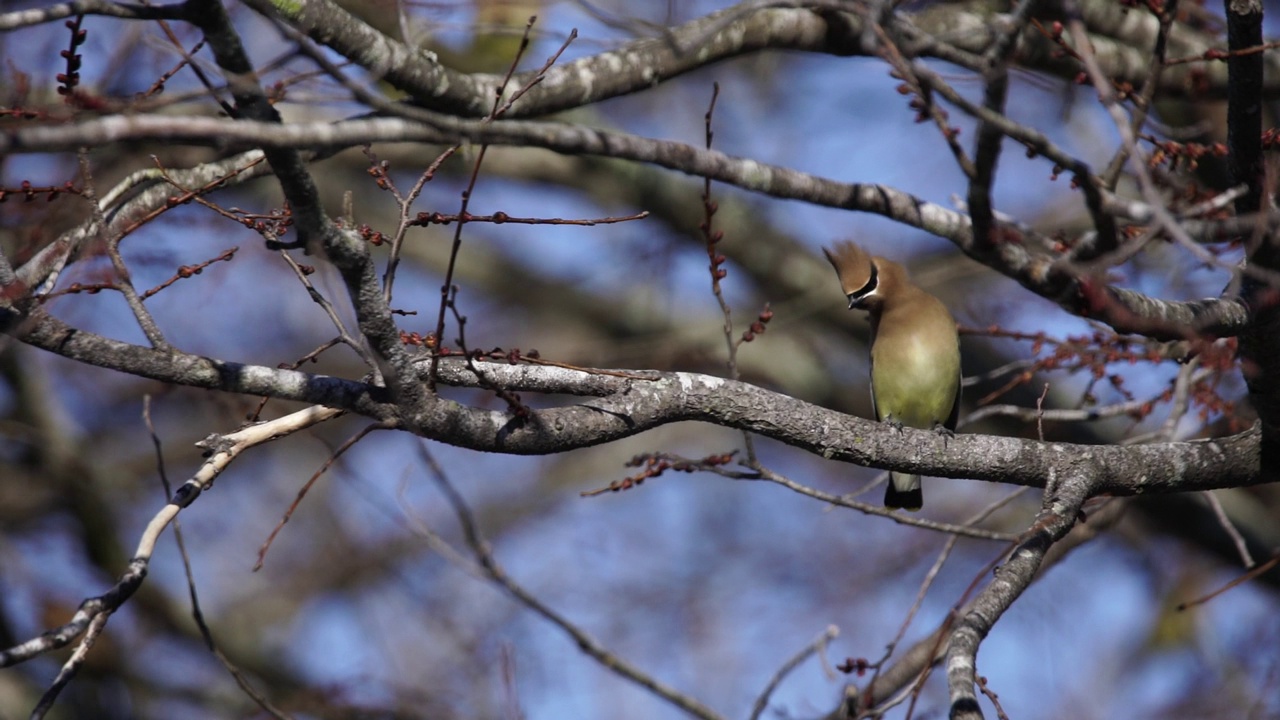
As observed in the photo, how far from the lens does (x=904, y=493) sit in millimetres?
5922

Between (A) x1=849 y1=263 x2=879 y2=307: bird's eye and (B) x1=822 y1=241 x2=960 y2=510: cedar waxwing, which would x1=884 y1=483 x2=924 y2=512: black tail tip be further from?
(A) x1=849 y1=263 x2=879 y2=307: bird's eye

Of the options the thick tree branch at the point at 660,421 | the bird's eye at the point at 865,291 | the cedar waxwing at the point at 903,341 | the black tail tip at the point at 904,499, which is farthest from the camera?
the black tail tip at the point at 904,499

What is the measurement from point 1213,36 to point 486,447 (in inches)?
195

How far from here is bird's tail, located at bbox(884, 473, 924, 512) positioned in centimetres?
588

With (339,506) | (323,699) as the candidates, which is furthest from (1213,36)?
(339,506)

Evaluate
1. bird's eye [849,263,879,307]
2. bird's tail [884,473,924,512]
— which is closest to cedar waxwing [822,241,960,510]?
bird's eye [849,263,879,307]

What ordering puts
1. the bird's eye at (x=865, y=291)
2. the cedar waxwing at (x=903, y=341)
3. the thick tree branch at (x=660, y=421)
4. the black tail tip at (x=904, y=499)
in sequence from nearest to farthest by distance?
the thick tree branch at (x=660, y=421) < the cedar waxwing at (x=903, y=341) < the bird's eye at (x=865, y=291) < the black tail tip at (x=904, y=499)

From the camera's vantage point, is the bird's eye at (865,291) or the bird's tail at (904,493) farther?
the bird's tail at (904,493)

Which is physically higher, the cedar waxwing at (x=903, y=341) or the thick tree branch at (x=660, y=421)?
the cedar waxwing at (x=903, y=341)

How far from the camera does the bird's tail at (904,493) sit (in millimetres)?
5883

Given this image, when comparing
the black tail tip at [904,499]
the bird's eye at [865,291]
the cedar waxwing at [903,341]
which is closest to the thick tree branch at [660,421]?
the cedar waxwing at [903,341]

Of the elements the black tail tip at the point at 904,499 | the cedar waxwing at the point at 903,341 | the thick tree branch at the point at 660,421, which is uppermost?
the cedar waxwing at the point at 903,341

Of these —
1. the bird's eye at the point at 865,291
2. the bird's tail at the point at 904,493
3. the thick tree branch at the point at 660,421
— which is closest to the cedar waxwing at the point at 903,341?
the bird's eye at the point at 865,291

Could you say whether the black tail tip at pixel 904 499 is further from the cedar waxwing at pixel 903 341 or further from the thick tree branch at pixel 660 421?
the thick tree branch at pixel 660 421
